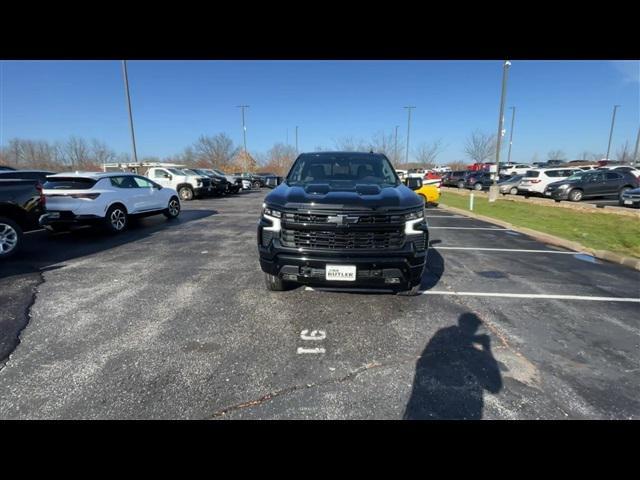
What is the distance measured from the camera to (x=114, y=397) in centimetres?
215

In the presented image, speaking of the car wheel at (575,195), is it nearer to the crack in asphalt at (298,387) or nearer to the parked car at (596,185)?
the parked car at (596,185)

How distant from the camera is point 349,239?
3.22 m

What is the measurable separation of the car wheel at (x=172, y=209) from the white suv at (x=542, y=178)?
2068 cm

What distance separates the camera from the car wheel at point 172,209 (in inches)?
408

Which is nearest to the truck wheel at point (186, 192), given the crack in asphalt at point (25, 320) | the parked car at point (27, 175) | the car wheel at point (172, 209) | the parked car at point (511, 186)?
the car wheel at point (172, 209)

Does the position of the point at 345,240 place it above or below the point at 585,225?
above

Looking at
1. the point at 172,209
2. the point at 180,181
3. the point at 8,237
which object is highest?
the point at 180,181

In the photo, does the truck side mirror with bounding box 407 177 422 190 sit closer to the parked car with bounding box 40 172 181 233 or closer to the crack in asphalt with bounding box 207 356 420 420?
the crack in asphalt with bounding box 207 356 420 420

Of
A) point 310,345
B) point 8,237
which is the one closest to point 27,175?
point 8,237

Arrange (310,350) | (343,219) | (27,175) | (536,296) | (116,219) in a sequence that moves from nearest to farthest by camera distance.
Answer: (310,350) < (343,219) < (536,296) < (116,219) < (27,175)

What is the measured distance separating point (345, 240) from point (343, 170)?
76.8 inches

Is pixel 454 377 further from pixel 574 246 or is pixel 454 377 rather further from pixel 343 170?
pixel 574 246

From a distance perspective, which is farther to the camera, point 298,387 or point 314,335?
point 314,335
